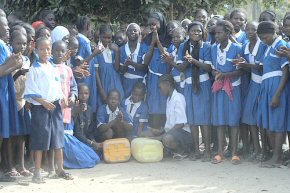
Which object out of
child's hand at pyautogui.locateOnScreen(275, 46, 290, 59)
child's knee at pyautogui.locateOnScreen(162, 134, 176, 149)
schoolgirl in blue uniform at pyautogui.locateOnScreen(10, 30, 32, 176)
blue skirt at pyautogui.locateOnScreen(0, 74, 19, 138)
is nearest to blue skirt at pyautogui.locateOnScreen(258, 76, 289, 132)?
child's hand at pyautogui.locateOnScreen(275, 46, 290, 59)

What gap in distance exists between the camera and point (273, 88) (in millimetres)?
5715

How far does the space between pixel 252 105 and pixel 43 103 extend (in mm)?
2406

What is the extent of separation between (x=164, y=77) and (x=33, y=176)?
2.15 meters

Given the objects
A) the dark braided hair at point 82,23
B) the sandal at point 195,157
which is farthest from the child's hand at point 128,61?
the sandal at point 195,157

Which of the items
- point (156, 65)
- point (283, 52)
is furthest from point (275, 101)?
point (156, 65)

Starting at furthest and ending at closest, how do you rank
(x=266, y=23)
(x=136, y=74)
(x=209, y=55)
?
(x=136, y=74) → (x=209, y=55) → (x=266, y=23)

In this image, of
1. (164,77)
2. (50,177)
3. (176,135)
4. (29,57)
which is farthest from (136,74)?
(50,177)

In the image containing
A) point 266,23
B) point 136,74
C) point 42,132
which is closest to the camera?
point 42,132

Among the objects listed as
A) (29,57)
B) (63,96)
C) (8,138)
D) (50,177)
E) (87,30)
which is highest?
(87,30)

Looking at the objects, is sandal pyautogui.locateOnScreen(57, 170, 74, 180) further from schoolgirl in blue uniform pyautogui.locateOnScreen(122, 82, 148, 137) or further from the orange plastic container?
schoolgirl in blue uniform pyautogui.locateOnScreen(122, 82, 148, 137)

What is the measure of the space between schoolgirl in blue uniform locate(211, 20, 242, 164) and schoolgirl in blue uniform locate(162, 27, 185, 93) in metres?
0.48

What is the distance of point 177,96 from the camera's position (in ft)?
21.1

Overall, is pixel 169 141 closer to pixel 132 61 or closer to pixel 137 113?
pixel 137 113

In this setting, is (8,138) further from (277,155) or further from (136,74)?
(277,155)
